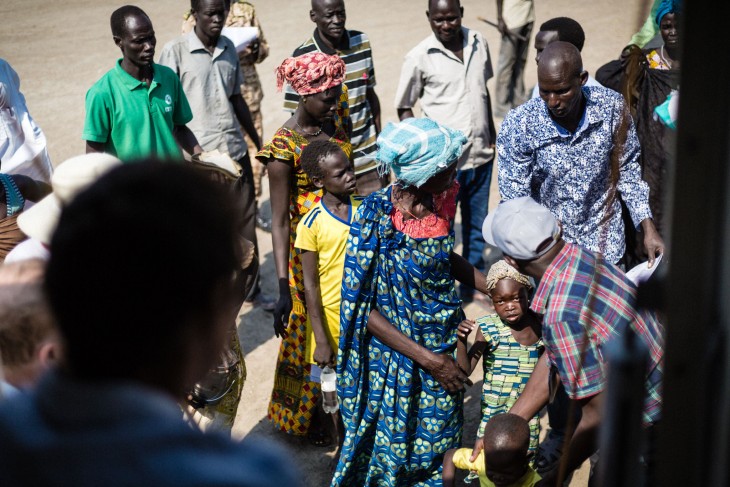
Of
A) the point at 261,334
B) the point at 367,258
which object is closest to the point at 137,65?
the point at 261,334

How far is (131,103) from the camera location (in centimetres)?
467

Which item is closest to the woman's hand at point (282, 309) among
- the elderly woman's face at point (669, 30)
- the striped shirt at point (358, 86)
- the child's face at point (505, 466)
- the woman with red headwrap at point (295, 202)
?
the woman with red headwrap at point (295, 202)

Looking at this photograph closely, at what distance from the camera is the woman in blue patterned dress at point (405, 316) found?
10.8 feet

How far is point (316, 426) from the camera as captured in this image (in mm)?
4293

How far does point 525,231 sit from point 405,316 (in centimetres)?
79

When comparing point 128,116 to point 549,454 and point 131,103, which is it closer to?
Answer: point 131,103

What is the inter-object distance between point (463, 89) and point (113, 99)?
7.37 ft

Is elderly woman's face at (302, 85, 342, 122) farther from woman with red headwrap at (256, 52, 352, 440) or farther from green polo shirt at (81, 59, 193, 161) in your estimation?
green polo shirt at (81, 59, 193, 161)

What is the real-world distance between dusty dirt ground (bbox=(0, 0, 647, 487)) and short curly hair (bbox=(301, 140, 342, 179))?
8.05 feet

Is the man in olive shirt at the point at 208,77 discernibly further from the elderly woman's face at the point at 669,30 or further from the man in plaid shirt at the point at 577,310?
the man in plaid shirt at the point at 577,310

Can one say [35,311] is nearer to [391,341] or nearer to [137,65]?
[391,341]

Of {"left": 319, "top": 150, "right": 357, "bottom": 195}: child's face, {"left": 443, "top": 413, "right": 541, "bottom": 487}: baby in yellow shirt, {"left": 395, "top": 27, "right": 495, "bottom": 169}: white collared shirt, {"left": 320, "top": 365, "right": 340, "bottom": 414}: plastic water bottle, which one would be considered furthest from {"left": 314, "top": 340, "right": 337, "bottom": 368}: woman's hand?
{"left": 395, "top": 27, "right": 495, "bottom": 169}: white collared shirt

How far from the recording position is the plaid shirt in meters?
2.48

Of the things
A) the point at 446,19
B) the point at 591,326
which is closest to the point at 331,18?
the point at 446,19
